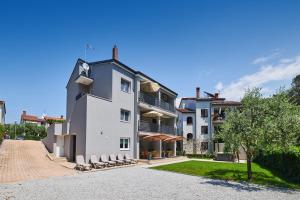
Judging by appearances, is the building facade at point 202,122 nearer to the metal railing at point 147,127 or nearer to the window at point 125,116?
the metal railing at point 147,127

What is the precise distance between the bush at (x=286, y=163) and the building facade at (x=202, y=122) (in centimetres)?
2124

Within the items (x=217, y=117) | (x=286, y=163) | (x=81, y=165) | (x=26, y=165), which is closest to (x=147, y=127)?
(x=81, y=165)

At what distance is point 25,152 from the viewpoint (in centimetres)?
3023

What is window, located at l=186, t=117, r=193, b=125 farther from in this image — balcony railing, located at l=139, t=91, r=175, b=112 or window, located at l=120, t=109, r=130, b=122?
window, located at l=120, t=109, r=130, b=122

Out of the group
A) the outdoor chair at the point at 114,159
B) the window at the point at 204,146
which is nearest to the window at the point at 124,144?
the outdoor chair at the point at 114,159

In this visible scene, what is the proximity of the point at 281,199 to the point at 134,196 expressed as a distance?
8.16 metres

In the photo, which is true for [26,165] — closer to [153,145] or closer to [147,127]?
[147,127]

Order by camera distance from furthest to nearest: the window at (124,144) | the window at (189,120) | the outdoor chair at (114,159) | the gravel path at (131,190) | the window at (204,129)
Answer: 1. the window at (189,120)
2. the window at (204,129)
3. the window at (124,144)
4. the outdoor chair at (114,159)
5. the gravel path at (131,190)

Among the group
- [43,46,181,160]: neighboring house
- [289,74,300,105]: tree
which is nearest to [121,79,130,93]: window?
[43,46,181,160]: neighboring house

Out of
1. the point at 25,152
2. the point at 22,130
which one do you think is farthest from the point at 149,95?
the point at 22,130

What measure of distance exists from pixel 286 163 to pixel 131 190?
18.6m

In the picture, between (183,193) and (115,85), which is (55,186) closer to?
(183,193)

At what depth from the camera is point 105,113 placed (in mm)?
29750

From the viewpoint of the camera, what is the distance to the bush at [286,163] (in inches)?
919
